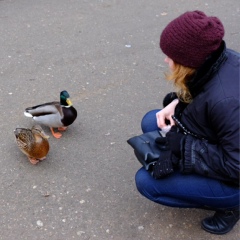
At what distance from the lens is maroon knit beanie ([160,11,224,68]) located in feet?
7.09

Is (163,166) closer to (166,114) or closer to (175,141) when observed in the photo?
(175,141)

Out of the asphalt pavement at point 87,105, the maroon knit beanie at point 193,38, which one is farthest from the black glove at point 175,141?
the asphalt pavement at point 87,105

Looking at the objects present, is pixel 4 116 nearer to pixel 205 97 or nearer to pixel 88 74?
pixel 88 74

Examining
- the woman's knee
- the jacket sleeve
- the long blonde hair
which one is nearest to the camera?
the jacket sleeve

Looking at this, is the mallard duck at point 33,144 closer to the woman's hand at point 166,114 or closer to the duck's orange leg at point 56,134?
the duck's orange leg at point 56,134

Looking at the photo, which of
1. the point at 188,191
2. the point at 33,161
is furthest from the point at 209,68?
the point at 33,161

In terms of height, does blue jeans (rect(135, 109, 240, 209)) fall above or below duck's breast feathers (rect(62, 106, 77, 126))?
above

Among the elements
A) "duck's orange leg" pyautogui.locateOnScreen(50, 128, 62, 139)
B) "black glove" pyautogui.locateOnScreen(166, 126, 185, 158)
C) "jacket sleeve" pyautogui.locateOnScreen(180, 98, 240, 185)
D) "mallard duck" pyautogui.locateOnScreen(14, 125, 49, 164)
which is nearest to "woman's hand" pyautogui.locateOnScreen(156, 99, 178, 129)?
"black glove" pyautogui.locateOnScreen(166, 126, 185, 158)

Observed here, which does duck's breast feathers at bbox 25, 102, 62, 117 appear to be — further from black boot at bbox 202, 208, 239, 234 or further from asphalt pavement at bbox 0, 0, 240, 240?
black boot at bbox 202, 208, 239, 234

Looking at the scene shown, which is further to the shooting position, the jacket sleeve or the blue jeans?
the blue jeans

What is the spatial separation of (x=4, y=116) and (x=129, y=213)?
5.07 feet

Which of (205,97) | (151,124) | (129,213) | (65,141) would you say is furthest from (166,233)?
(65,141)

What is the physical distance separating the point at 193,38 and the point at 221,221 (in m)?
1.19

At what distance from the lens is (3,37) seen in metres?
5.25
